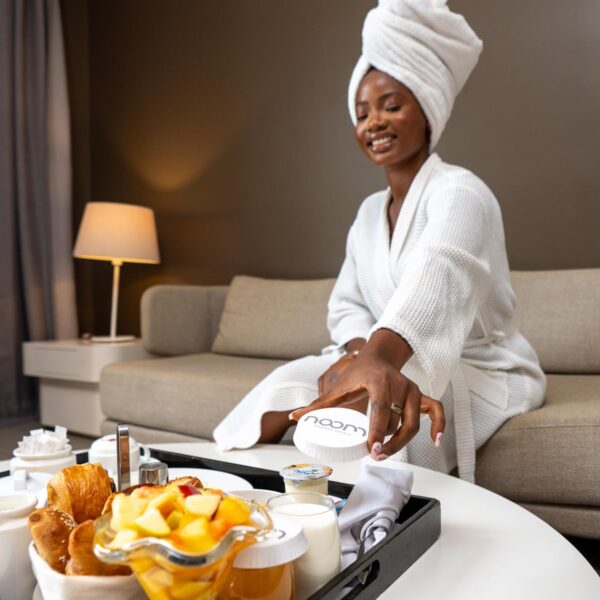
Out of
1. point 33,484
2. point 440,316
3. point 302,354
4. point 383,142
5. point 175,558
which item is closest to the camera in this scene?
point 175,558

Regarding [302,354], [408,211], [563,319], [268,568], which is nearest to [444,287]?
[408,211]

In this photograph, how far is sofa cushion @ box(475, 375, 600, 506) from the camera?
1.37 metres

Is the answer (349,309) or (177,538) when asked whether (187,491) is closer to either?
(177,538)

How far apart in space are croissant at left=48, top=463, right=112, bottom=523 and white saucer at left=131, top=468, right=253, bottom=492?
266mm

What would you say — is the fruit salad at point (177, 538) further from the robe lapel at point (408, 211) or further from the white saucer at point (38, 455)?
the robe lapel at point (408, 211)

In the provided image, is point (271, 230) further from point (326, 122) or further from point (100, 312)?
point (100, 312)

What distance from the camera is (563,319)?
2.05 metres

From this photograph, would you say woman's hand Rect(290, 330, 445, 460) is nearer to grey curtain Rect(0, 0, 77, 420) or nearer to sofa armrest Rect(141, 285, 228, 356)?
sofa armrest Rect(141, 285, 228, 356)

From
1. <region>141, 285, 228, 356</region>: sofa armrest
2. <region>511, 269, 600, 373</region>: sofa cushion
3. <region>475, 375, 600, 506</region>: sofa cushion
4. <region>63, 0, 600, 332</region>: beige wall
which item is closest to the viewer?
<region>475, 375, 600, 506</region>: sofa cushion

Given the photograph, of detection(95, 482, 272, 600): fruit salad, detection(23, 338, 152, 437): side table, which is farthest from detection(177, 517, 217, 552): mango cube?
detection(23, 338, 152, 437): side table

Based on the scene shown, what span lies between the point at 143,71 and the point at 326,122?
132 cm

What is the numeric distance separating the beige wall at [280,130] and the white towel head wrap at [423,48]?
1.13m

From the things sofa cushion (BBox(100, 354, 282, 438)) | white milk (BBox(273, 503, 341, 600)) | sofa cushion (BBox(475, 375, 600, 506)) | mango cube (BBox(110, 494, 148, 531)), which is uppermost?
mango cube (BBox(110, 494, 148, 531))

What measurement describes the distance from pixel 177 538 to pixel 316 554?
20 centimetres
